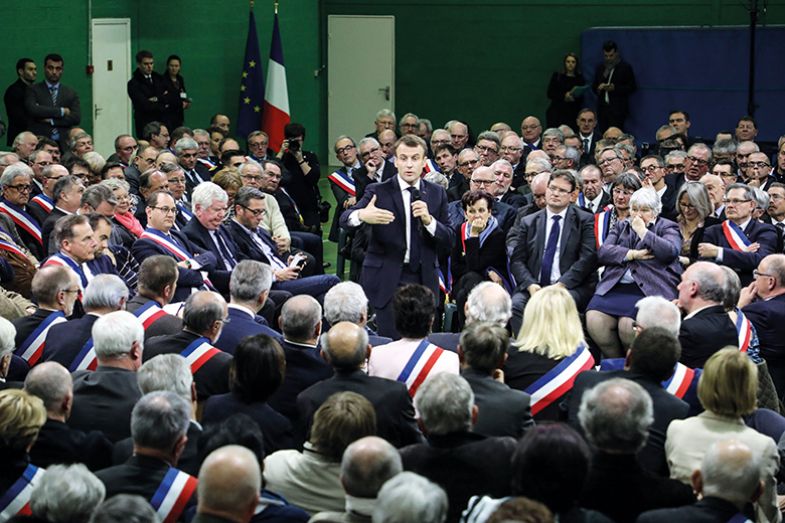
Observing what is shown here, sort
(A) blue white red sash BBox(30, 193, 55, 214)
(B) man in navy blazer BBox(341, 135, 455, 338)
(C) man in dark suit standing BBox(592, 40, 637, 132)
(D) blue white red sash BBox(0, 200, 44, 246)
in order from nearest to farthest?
1. (B) man in navy blazer BBox(341, 135, 455, 338)
2. (D) blue white red sash BBox(0, 200, 44, 246)
3. (A) blue white red sash BBox(30, 193, 55, 214)
4. (C) man in dark suit standing BBox(592, 40, 637, 132)

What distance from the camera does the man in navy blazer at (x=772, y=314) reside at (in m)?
6.49

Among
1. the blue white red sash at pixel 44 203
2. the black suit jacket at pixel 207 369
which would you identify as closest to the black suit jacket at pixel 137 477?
the black suit jacket at pixel 207 369

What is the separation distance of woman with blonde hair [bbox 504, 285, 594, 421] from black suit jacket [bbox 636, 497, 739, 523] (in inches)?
60.7

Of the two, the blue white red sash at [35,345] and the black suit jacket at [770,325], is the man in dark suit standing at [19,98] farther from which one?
the black suit jacket at [770,325]

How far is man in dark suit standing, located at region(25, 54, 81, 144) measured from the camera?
1246cm

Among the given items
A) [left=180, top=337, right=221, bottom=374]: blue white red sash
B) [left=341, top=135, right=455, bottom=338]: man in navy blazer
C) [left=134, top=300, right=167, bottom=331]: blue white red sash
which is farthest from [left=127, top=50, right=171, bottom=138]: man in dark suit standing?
[left=180, top=337, right=221, bottom=374]: blue white red sash

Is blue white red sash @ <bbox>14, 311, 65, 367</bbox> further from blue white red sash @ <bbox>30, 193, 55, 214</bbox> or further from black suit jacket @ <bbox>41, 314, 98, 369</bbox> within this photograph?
blue white red sash @ <bbox>30, 193, 55, 214</bbox>

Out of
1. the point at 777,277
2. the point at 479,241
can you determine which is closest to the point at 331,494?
the point at 777,277

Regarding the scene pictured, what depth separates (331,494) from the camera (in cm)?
421

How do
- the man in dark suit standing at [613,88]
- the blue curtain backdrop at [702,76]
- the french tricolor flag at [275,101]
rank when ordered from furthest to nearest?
the man in dark suit standing at [613,88] → the blue curtain backdrop at [702,76] → the french tricolor flag at [275,101]

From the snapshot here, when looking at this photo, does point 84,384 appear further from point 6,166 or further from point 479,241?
point 6,166

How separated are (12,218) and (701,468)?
5.91m

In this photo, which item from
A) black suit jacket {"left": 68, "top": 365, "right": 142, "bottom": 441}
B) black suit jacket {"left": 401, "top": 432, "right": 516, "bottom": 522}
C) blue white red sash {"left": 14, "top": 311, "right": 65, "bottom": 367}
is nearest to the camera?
black suit jacket {"left": 401, "top": 432, "right": 516, "bottom": 522}

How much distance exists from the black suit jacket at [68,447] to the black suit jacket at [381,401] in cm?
79
